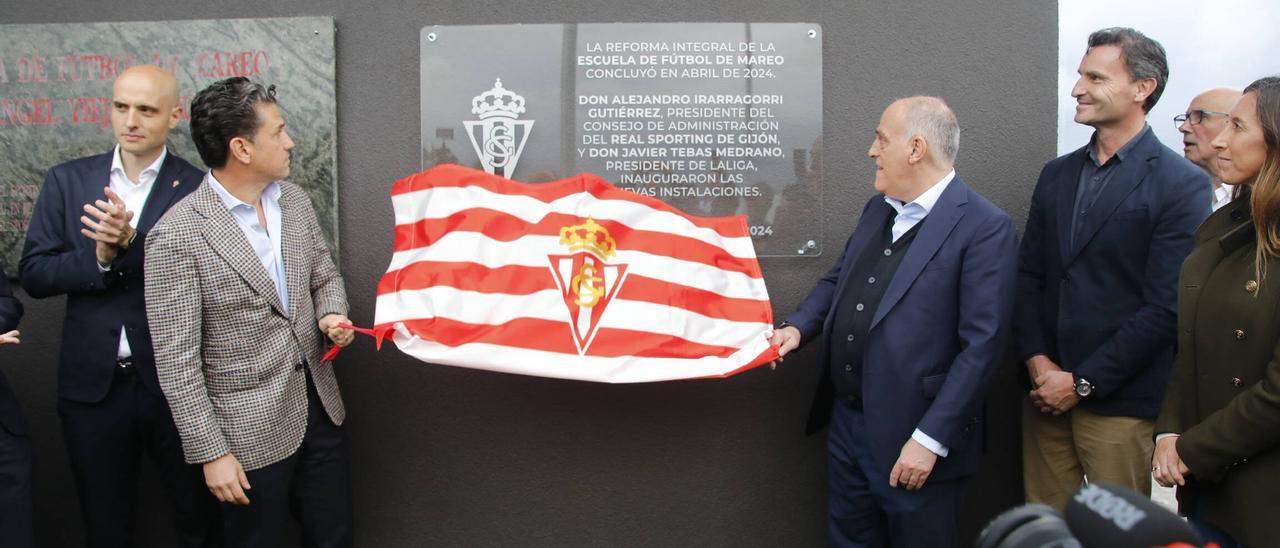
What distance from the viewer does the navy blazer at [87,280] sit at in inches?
115

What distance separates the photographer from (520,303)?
125 inches

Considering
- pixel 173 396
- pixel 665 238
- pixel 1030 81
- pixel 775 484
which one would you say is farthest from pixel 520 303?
pixel 1030 81

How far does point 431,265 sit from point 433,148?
64 cm

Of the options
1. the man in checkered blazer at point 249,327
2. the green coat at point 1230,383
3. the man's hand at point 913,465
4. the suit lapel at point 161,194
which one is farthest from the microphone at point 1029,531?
the suit lapel at point 161,194

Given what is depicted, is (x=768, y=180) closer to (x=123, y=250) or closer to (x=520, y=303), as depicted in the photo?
(x=520, y=303)

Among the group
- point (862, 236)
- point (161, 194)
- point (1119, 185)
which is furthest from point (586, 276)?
point (1119, 185)

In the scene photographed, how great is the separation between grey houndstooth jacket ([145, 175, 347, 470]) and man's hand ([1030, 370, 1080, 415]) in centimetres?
247

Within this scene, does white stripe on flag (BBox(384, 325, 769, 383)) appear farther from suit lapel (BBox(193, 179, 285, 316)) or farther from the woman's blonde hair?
the woman's blonde hair

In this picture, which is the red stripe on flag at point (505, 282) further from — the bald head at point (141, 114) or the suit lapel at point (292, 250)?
the bald head at point (141, 114)

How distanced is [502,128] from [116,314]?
152 centimetres

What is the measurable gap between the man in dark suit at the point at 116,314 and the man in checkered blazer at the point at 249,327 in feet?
0.87

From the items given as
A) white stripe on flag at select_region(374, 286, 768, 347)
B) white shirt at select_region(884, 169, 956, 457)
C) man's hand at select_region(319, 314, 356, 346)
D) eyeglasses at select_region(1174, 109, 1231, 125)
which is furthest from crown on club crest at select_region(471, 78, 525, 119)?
eyeglasses at select_region(1174, 109, 1231, 125)

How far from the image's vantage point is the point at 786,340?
10.3 feet

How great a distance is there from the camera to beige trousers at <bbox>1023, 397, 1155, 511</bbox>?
117 inches
